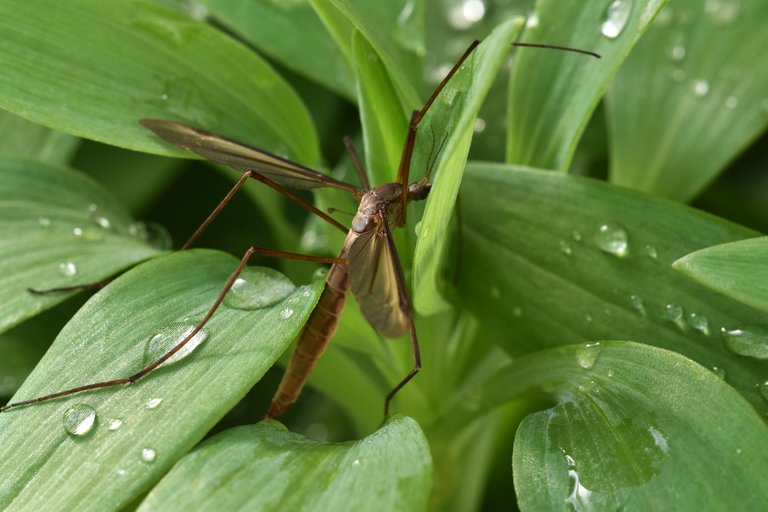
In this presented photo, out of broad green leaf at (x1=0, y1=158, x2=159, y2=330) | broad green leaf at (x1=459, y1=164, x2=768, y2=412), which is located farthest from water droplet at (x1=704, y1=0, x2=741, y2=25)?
broad green leaf at (x1=0, y1=158, x2=159, y2=330)

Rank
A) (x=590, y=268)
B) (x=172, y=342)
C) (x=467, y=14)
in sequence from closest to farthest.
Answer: (x=172, y=342)
(x=590, y=268)
(x=467, y=14)

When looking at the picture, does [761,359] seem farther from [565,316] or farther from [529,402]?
[529,402]

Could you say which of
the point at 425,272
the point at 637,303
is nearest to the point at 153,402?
the point at 425,272

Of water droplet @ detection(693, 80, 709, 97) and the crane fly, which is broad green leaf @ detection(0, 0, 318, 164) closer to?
the crane fly

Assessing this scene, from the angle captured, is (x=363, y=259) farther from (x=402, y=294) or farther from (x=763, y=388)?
(x=763, y=388)

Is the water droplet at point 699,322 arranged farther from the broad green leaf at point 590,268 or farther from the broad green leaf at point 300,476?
the broad green leaf at point 300,476

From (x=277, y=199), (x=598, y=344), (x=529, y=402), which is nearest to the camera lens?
(x=598, y=344)

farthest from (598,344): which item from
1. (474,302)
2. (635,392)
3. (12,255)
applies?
(12,255)
